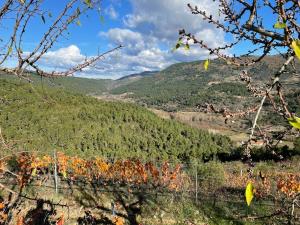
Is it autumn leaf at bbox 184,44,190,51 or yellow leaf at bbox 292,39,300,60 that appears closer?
yellow leaf at bbox 292,39,300,60

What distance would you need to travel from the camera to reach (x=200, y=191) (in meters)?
22.7

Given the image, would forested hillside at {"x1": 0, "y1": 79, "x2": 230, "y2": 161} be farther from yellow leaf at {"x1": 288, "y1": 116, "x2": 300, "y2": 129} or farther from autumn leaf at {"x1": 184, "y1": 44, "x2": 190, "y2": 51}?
yellow leaf at {"x1": 288, "y1": 116, "x2": 300, "y2": 129}

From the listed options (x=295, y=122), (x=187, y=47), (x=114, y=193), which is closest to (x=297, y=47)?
(x=295, y=122)

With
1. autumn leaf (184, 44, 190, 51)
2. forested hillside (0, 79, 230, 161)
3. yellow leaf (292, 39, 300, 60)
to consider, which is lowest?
forested hillside (0, 79, 230, 161)

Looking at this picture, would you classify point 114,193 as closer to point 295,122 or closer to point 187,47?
point 187,47

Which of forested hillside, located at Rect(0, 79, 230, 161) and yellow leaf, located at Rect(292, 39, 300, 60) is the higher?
yellow leaf, located at Rect(292, 39, 300, 60)

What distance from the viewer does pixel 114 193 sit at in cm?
1917

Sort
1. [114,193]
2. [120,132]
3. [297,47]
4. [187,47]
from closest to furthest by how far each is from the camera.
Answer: [297,47]
[187,47]
[114,193]
[120,132]

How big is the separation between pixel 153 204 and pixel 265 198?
7.54m

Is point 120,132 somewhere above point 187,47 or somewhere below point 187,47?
below

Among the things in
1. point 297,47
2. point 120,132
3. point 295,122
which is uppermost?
point 297,47

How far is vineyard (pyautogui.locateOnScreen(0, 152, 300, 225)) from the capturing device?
15.3 metres

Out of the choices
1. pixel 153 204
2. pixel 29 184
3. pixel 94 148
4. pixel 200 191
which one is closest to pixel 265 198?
pixel 200 191

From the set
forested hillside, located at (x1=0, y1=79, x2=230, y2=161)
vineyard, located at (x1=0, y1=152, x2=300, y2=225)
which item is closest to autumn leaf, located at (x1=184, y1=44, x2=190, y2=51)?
vineyard, located at (x1=0, y1=152, x2=300, y2=225)
